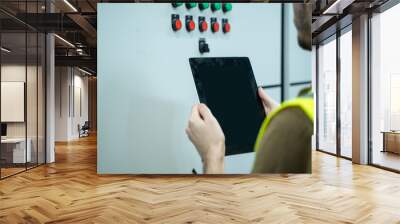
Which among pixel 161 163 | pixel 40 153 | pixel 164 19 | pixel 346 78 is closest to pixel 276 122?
pixel 161 163

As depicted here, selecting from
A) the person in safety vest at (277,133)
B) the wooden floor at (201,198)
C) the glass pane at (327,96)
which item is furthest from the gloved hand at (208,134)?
the glass pane at (327,96)

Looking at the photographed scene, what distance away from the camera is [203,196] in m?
4.60

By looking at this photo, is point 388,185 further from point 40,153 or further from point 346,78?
point 40,153

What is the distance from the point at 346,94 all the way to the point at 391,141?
1787 millimetres

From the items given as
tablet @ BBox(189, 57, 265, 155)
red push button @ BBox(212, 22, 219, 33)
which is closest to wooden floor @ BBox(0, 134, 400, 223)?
tablet @ BBox(189, 57, 265, 155)

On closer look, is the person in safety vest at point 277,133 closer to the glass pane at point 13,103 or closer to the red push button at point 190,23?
the red push button at point 190,23

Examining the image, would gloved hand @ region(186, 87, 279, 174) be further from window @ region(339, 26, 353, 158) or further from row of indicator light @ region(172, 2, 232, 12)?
window @ region(339, 26, 353, 158)

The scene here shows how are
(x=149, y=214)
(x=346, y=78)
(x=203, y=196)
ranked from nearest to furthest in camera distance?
(x=149, y=214) < (x=203, y=196) < (x=346, y=78)

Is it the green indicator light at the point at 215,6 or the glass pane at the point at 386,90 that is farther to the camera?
the glass pane at the point at 386,90

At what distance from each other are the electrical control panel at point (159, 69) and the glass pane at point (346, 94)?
3.67m

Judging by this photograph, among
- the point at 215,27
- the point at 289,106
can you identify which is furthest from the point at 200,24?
the point at 289,106

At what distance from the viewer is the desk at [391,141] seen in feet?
23.1

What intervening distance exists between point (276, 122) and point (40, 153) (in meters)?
4.92

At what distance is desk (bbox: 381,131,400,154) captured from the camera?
7031mm
